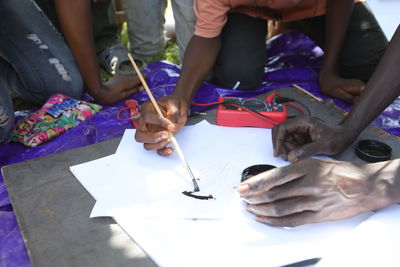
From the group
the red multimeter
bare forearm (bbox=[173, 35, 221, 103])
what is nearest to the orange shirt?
bare forearm (bbox=[173, 35, 221, 103])

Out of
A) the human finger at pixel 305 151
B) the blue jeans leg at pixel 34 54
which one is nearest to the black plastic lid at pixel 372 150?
the human finger at pixel 305 151

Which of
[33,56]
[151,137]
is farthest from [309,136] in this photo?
[33,56]

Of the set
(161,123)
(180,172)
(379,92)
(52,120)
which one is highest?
(379,92)

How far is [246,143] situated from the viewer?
123 cm

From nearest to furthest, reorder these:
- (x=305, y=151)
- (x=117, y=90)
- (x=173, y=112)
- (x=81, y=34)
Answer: (x=305, y=151) < (x=173, y=112) < (x=81, y=34) < (x=117, y=90)

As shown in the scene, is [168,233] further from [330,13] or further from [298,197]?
[330,13]

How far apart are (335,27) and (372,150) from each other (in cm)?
87

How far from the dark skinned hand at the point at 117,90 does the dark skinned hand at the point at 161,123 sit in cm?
52

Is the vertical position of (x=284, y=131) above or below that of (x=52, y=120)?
above

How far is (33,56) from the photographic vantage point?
174 cm

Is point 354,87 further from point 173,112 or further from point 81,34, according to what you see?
point 81,34

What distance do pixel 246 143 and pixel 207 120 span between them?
243 millimetres

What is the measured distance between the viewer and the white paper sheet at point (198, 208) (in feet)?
2.74

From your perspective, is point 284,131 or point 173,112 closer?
point 284,131
